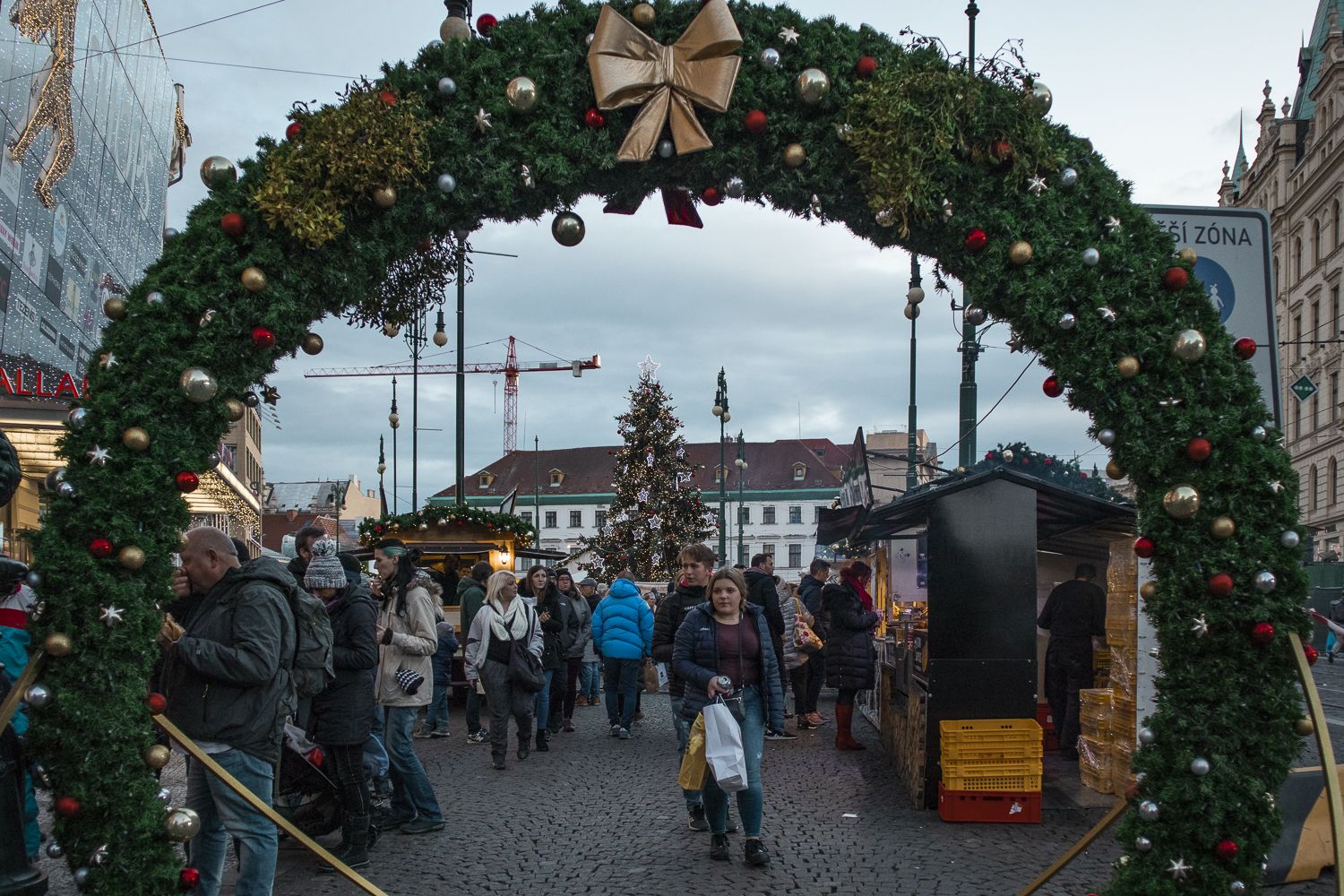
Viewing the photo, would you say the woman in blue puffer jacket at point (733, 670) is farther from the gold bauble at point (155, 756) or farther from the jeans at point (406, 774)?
the gold bauble at point (155, 756)

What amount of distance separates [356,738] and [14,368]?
12457 mm

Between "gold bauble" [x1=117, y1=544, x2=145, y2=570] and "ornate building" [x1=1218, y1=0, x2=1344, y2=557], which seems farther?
"ornate building" [x1=1218, y1=0, x2=1344, y2=557]

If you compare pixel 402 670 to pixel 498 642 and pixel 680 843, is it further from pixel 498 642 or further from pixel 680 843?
pixel 498 642

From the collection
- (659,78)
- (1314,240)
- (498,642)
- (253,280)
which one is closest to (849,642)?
(498,642)

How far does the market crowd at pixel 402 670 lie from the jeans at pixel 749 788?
0.01 meters

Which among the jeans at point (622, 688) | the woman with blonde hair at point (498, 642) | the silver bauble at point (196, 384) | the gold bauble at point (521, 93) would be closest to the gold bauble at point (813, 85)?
the gold bauble at point (521, 93)

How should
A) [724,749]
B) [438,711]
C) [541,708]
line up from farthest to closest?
[438,711]
[541,708]
[724,749]

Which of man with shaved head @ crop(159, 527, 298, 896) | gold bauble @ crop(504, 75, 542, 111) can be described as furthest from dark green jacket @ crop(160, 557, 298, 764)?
gold bauble @ crop(504, 75, 542, 111)

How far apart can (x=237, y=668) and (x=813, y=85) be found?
3.52 meters

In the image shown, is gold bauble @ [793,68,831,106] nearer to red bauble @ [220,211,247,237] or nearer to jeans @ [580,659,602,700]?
red bauble @ [220,211,247,237]

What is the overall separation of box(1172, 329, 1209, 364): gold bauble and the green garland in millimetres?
86

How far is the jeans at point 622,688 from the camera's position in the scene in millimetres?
13430

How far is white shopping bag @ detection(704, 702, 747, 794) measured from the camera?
687 centimetres

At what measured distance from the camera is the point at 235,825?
5.05 metres
